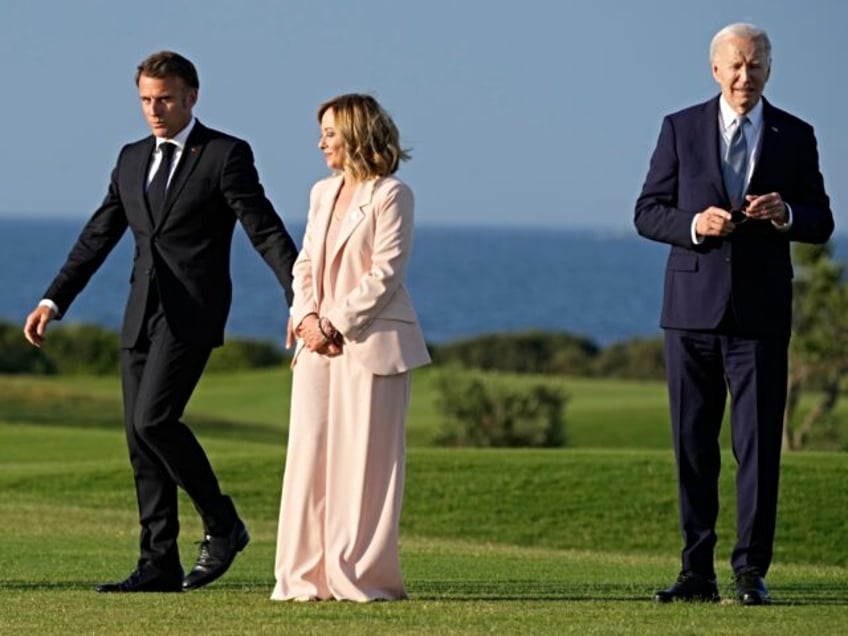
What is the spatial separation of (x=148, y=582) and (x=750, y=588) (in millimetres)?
2705

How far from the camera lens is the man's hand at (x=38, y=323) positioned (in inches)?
352

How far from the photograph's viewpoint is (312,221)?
8461mm

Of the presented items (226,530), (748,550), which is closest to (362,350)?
(226,530)

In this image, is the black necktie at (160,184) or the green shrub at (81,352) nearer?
the black necktie at (160,184)

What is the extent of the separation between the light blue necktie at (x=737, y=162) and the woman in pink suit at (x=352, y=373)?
1.36 metres

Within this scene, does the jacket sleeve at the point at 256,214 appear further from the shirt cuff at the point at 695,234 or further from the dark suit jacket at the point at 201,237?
the shirt cuff at the point at 695,234

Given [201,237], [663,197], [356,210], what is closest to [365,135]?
[356,210]

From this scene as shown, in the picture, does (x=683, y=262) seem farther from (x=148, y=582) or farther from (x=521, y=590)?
(x=148, y=582)

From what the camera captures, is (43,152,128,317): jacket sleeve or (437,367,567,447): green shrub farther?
(437,367,567,447): green shrub

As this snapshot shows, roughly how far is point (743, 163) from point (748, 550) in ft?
5.40

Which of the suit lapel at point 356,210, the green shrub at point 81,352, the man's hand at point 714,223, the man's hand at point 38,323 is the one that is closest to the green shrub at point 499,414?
the green shrub at point 81,352

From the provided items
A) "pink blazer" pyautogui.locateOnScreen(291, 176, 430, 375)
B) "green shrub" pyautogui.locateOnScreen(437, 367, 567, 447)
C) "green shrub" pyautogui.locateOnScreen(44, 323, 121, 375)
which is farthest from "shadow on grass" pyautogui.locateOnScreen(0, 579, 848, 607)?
"green shrub" pyautogui.locateOnScreen(44, 323, 121, 375)

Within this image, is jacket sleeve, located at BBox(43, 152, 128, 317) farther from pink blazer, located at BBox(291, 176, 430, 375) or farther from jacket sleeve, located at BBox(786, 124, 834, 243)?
jacket sleeve, located at BBox(786, 124, 834, 243)

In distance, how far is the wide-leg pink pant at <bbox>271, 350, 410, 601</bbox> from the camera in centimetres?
823
